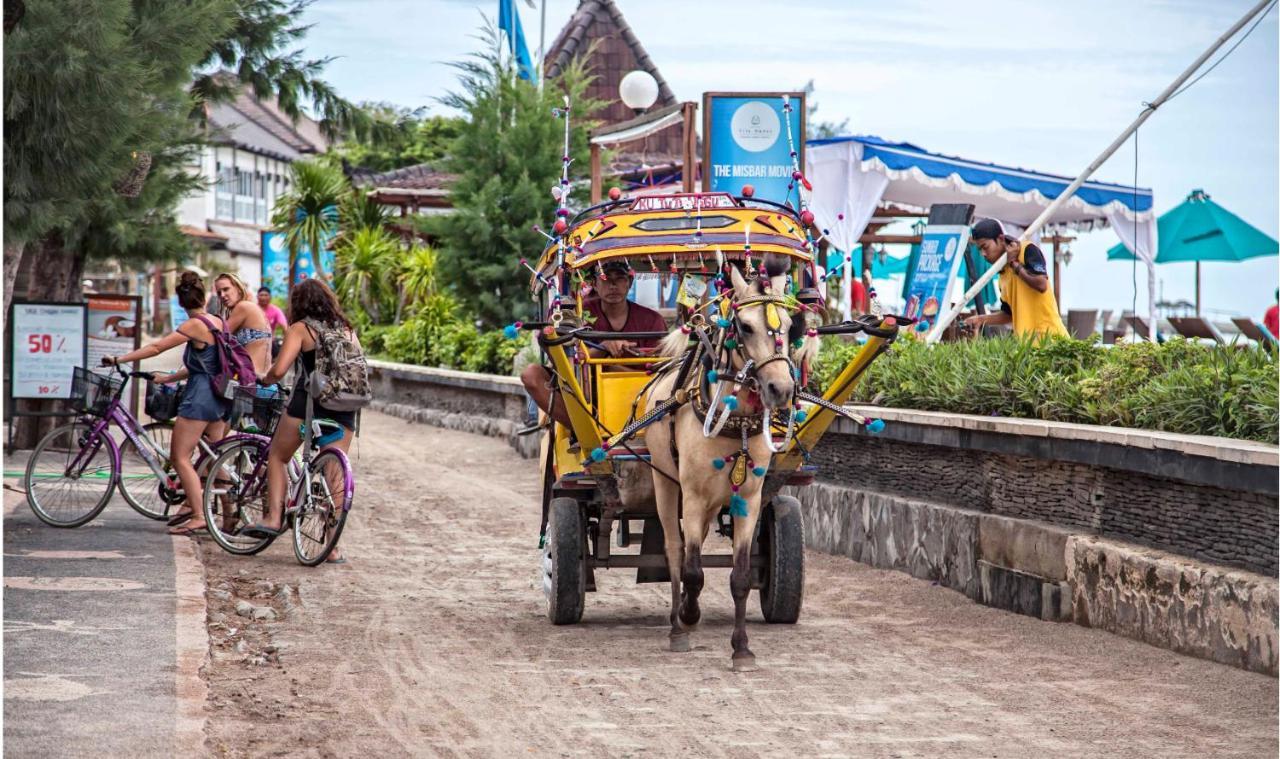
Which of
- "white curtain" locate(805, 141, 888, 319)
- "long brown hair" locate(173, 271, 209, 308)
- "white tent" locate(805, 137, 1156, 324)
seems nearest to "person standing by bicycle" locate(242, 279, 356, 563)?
"long brown hair" locate(173, 271, 209, 308)

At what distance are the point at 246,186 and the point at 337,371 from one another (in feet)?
198

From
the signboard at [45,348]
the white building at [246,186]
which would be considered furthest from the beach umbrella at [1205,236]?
the white building at [246,186]

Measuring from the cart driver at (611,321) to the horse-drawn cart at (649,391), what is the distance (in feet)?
0.20

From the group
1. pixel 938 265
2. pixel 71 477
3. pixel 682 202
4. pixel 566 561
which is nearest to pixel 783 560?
pixel 566 561

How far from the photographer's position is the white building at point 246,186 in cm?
6353

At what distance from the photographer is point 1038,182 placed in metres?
22.1

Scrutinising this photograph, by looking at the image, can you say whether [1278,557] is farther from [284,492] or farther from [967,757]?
[284,492]

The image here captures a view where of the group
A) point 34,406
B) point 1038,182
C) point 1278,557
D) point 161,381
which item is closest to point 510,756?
point 1278,557

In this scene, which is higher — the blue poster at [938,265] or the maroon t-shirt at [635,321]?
the blue poster at [938,265]

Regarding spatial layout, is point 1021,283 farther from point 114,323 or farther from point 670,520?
point 114,323

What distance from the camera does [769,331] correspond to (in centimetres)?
731

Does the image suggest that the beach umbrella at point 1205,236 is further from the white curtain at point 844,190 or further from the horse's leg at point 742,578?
the horse's leg at point 742,578

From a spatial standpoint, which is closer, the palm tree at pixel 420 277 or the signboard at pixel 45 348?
the signboard at pixel 45 348

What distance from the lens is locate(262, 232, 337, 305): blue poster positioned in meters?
35.7
